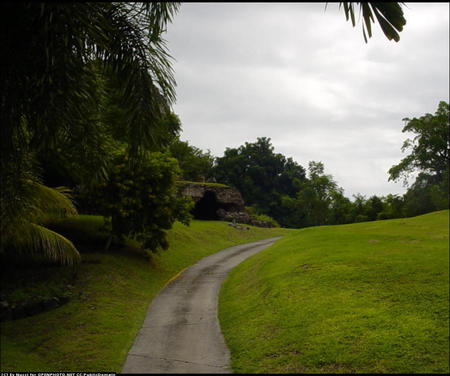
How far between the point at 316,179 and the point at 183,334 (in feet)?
170

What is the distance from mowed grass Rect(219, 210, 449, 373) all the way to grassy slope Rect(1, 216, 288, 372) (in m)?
3.63

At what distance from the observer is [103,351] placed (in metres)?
12.6

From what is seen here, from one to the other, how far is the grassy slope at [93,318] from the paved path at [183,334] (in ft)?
1.65

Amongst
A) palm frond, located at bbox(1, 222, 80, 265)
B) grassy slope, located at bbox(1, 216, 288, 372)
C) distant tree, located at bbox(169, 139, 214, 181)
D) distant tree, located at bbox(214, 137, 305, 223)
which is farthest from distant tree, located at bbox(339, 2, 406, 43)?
distant tree, located at bbox(214, 137, 305, 223)

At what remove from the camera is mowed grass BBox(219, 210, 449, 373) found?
35.6ft

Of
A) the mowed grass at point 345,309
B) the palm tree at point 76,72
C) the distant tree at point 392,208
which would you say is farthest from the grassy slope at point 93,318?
the distant tree at point 392,208

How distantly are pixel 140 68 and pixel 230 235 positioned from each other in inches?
1558

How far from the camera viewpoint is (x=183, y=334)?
1409 cm

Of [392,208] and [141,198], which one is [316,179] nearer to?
[392,208]

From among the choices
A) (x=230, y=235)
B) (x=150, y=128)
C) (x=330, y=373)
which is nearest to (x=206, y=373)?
(x=330, y=373)

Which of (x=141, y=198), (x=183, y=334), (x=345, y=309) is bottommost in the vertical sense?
(x=183, y=334)

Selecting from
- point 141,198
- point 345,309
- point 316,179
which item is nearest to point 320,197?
point 316,179

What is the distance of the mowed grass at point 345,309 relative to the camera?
10.8 m

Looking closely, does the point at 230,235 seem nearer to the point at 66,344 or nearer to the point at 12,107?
the point at 66,344
